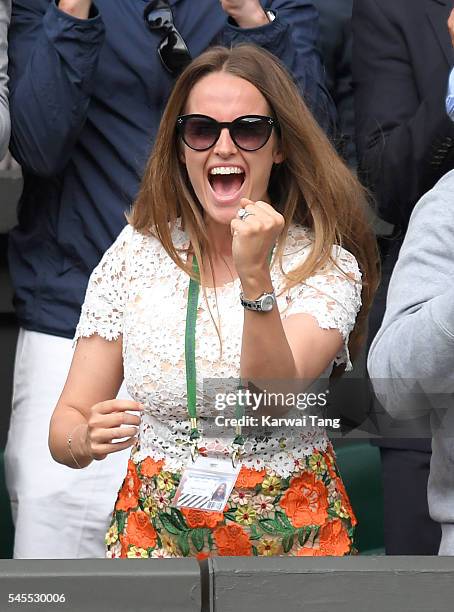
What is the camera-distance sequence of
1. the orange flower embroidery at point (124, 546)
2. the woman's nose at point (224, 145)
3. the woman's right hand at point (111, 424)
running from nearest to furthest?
the woman's right hand at point (111, 424) < the orange flower embroidery at point (124, 546) < the woman's nose at point (224, 145)

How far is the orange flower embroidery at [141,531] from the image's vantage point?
8.54 ft

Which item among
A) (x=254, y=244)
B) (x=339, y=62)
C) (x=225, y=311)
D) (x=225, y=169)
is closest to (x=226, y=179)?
(x=225, y=169)

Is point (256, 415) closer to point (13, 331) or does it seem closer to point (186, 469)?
point (186, 469)

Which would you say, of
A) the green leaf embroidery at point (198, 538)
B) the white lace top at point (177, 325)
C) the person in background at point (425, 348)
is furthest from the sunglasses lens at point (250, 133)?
the green leaf embroidery at point (198, 538)

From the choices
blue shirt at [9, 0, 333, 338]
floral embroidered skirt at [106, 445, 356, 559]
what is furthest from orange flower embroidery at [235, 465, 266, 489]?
blue shirt at [9, 0, 333, 338]

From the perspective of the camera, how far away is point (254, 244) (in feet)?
7.85

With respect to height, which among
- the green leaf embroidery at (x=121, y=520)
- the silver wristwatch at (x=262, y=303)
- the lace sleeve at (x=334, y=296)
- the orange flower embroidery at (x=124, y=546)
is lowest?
the orange flower embroidery at (x=124, y=546)

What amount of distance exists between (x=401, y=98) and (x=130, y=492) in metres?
1.28

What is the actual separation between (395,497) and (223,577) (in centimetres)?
128

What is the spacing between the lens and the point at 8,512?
12.5ft

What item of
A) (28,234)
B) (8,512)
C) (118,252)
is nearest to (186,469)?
(118,252)

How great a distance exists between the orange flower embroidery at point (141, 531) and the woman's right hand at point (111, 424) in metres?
0.16

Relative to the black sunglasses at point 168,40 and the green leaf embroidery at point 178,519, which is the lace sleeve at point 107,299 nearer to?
the green leaf embroidery at point 178,519

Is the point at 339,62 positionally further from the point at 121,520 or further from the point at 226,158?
the point at 121,520
